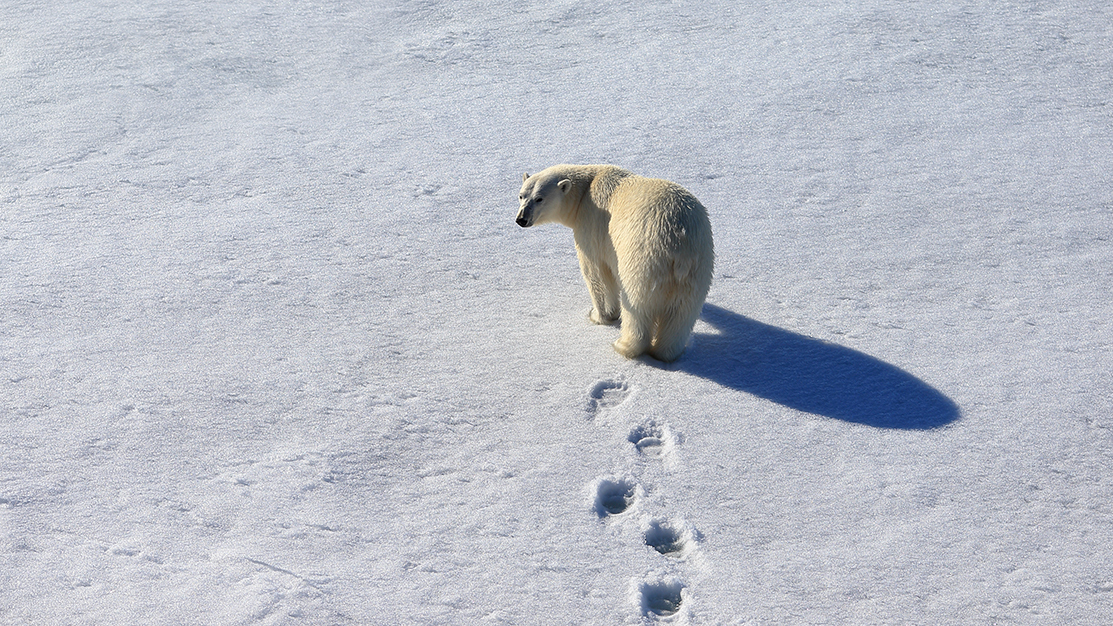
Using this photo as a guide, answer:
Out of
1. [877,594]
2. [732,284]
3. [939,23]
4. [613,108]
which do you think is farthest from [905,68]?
[877,594]

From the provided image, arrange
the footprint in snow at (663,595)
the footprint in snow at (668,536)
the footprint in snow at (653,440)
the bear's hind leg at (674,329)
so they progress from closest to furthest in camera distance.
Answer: the footprint in snow at (663,595)
the footprint in snow at (668,536)
the footprint in snow at (653,440)
the bear's hind leg at (674,329)

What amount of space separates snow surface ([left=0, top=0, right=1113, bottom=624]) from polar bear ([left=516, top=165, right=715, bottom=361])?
185 millimetres

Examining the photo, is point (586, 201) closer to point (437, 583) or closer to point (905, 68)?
point (437, 583)

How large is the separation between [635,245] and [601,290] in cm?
44

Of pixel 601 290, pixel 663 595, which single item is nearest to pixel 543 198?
pixel 601 290

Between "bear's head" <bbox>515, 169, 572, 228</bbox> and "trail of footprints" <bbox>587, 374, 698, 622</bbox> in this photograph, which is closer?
"trail of footprints" <bbox>587, 374, 698, 622</bbox>

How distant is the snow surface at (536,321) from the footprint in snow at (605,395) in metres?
0.02

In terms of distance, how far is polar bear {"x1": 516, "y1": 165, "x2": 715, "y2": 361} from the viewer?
386 cm

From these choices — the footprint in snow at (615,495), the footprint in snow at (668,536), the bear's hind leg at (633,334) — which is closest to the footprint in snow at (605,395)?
the bear's hind leg at (633,334)

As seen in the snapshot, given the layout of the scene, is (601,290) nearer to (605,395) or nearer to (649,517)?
(605,395)

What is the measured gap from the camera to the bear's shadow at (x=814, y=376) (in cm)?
380

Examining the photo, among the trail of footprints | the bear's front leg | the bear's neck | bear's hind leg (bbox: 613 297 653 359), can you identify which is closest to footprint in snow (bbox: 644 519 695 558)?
the trail of footprints

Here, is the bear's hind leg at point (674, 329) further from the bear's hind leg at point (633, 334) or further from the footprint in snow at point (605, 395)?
the footprint in snow at point (605, 395)

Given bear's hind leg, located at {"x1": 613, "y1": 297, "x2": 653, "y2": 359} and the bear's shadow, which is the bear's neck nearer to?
bear's hind leg, located at {"x1": 613, "y1": 297, "x2": 653, "y2": 359}
